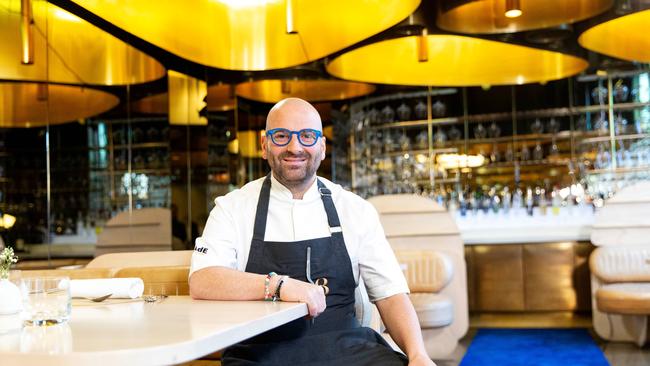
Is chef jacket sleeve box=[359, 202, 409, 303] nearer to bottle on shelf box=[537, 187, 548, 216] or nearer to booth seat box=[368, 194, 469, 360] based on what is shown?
booth seat box=[368, 194, 469, 360]

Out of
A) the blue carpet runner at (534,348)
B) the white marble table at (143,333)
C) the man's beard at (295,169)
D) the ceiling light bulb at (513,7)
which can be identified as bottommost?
the blue carpet runner at (534,348)

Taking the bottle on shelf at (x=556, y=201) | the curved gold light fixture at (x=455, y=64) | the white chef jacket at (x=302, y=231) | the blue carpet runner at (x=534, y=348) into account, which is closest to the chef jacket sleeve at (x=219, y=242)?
the white chef jacket at (x=302, y=231)

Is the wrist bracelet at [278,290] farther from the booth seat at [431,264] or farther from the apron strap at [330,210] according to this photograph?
the booth seat at [431,264]

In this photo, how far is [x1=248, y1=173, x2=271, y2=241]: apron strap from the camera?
221 cm

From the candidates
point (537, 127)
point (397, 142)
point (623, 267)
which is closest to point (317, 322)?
point (623, 267)

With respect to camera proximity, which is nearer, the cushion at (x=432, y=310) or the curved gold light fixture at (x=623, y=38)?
the cushion at (x=432, y=310)

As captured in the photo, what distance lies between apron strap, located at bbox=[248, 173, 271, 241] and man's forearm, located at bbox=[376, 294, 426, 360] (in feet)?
1.29

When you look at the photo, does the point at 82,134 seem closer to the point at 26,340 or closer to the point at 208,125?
the point at 208,125

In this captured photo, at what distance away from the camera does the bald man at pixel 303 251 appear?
202 centimetres

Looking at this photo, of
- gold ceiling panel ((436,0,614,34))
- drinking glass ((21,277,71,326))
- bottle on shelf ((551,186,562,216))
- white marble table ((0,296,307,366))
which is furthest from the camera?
bottle on shelf ((551,186,562,216))

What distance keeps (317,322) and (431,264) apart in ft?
9.54

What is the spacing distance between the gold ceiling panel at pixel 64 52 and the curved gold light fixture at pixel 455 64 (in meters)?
2.29

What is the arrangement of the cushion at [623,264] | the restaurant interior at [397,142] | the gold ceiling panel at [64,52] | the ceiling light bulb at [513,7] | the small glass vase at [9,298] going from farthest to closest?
the gold ceiling panel at [64,52], the ceiling light bulb at [513,7], the restaurant interior at [397,142], the cushion at [623,264], the small glass vase at [9,298]

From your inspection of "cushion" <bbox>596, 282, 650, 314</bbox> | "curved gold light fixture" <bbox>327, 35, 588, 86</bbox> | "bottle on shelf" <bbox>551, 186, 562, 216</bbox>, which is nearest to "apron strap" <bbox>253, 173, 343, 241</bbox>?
"cushion" <bbox>596, 282, 650, 314</bbox>
